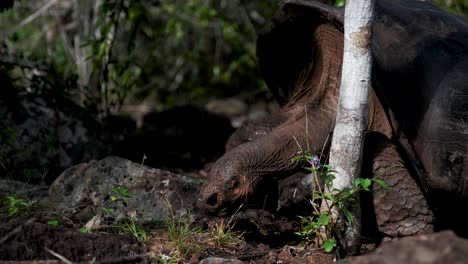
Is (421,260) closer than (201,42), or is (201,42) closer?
(421,260)

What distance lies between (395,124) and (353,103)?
0.56 meters

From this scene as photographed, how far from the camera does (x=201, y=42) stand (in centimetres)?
774

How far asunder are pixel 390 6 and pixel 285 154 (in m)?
1.05

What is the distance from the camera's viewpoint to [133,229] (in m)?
2.84

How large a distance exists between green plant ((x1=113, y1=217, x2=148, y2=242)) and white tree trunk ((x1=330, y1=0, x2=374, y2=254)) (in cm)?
88

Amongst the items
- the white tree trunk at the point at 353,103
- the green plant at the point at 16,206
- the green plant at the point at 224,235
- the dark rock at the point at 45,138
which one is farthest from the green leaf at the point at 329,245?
the dark rock at the point at 45,138

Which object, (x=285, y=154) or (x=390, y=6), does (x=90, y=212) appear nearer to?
(x=285, y=154)

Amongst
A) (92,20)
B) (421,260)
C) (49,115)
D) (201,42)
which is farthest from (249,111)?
(421,260)

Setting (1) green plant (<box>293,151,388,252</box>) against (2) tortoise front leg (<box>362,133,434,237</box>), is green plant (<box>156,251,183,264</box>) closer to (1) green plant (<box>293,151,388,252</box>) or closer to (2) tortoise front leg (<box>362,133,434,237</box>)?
(1) green plant (<box>293,151,388,252</box>)

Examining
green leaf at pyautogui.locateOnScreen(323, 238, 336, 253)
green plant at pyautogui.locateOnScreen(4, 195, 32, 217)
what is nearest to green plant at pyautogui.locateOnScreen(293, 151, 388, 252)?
green leaf at pyautogui.locateOnScreen(323, 238, 336, 253)

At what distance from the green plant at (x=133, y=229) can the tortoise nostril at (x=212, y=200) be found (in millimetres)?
318

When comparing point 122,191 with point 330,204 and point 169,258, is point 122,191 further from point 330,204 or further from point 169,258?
point 330,204

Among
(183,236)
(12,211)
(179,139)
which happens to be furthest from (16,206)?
(179,139)

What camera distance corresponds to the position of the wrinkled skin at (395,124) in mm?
2938
